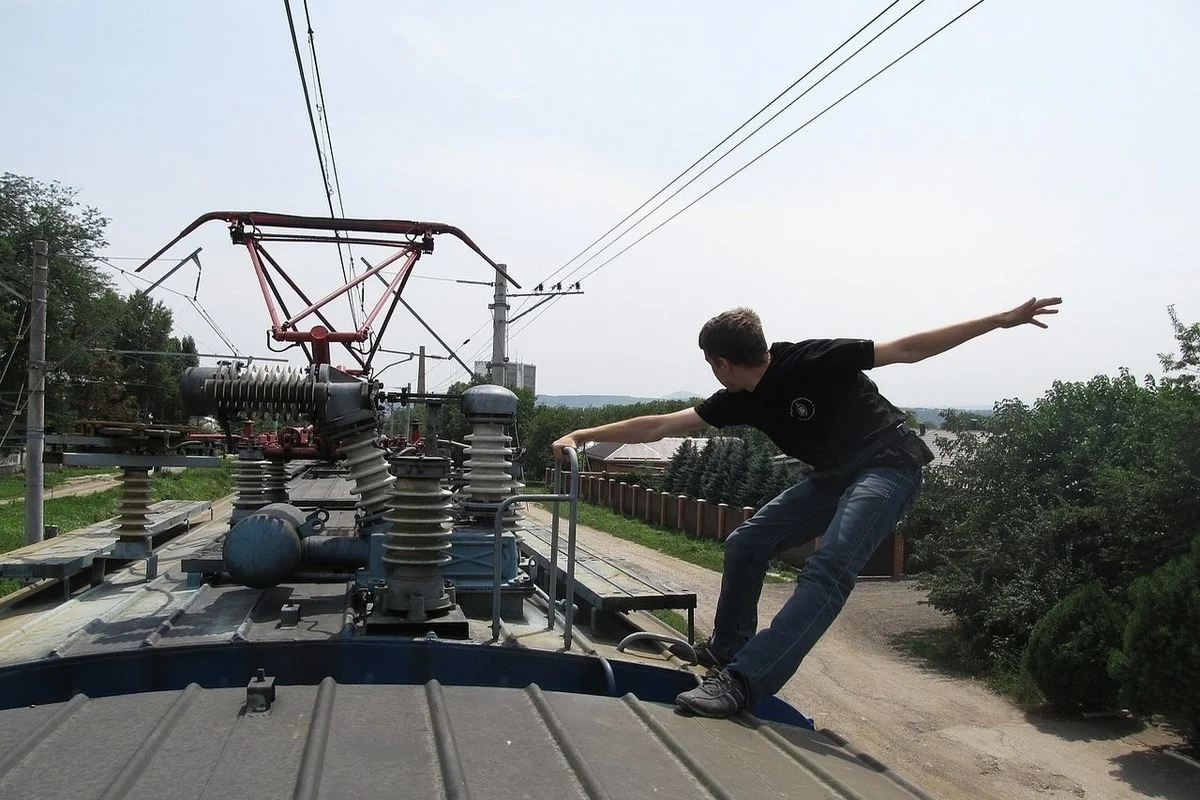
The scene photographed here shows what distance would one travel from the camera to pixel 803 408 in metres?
3.39

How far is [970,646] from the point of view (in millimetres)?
14578

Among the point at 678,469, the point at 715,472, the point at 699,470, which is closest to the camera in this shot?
the point at 715,472

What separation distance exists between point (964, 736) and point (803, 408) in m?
9.38

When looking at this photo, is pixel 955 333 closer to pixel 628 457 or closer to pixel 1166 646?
pixel 1166 646

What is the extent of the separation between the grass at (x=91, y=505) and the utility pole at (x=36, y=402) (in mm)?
1497

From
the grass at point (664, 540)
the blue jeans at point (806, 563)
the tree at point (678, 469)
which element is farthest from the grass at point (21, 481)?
the blue jeans at point (806, 563)

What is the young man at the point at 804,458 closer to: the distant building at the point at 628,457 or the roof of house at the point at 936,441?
the roof of house at the point at 936,441

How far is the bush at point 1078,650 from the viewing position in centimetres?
1165

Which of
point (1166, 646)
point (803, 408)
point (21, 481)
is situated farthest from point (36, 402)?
point (21, 481)

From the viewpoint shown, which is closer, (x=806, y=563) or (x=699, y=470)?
(x=806, y=563)

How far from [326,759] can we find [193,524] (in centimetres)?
1185

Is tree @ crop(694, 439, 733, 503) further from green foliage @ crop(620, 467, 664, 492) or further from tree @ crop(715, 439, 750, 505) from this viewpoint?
green foliage @ crop(620, 467, 664, 492)

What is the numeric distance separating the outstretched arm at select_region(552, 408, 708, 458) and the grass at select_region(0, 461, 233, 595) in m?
14.0

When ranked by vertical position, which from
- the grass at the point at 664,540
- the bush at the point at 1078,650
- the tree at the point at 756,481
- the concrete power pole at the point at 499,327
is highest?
the concrete power pole at the point at 499,327
